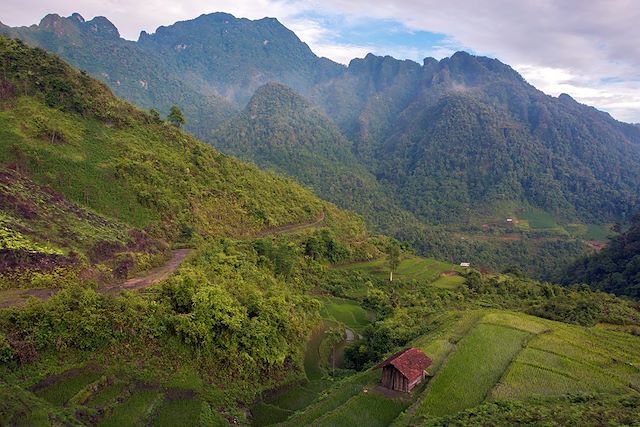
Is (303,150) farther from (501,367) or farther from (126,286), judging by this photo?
(501,367)

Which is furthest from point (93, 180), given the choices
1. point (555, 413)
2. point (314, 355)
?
point (555, 413)

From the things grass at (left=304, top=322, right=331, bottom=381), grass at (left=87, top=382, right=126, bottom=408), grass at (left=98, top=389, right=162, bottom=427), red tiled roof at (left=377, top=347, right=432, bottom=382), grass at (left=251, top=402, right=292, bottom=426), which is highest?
red tiled roof at (left=377, top=347, right=432, bottom=382)

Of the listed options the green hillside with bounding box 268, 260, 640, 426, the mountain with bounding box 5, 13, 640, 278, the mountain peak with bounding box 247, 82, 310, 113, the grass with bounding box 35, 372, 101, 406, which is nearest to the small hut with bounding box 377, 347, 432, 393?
the green hillside with bounding box 268, 260, 640, 426

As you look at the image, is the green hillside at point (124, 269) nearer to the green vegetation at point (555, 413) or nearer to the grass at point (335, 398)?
the grass at point (335, 398)

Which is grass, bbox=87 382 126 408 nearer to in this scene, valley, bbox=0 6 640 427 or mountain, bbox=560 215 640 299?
valley, bbox=0 6 640 427

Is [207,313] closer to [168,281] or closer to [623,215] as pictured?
[168,281]

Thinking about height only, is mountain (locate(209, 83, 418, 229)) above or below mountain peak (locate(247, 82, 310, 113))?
below

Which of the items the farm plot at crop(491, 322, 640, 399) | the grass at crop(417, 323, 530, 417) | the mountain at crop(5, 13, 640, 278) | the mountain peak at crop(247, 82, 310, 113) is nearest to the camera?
the grass at crop(417, 323, 530, 417)

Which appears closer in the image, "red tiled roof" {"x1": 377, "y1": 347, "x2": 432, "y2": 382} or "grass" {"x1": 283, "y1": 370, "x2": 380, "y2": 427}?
"grass" {"x1": 283, "y1": 370, "x2": 380, "y2": 427}

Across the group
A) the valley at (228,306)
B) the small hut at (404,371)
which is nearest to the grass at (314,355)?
the valley at (228,306)
